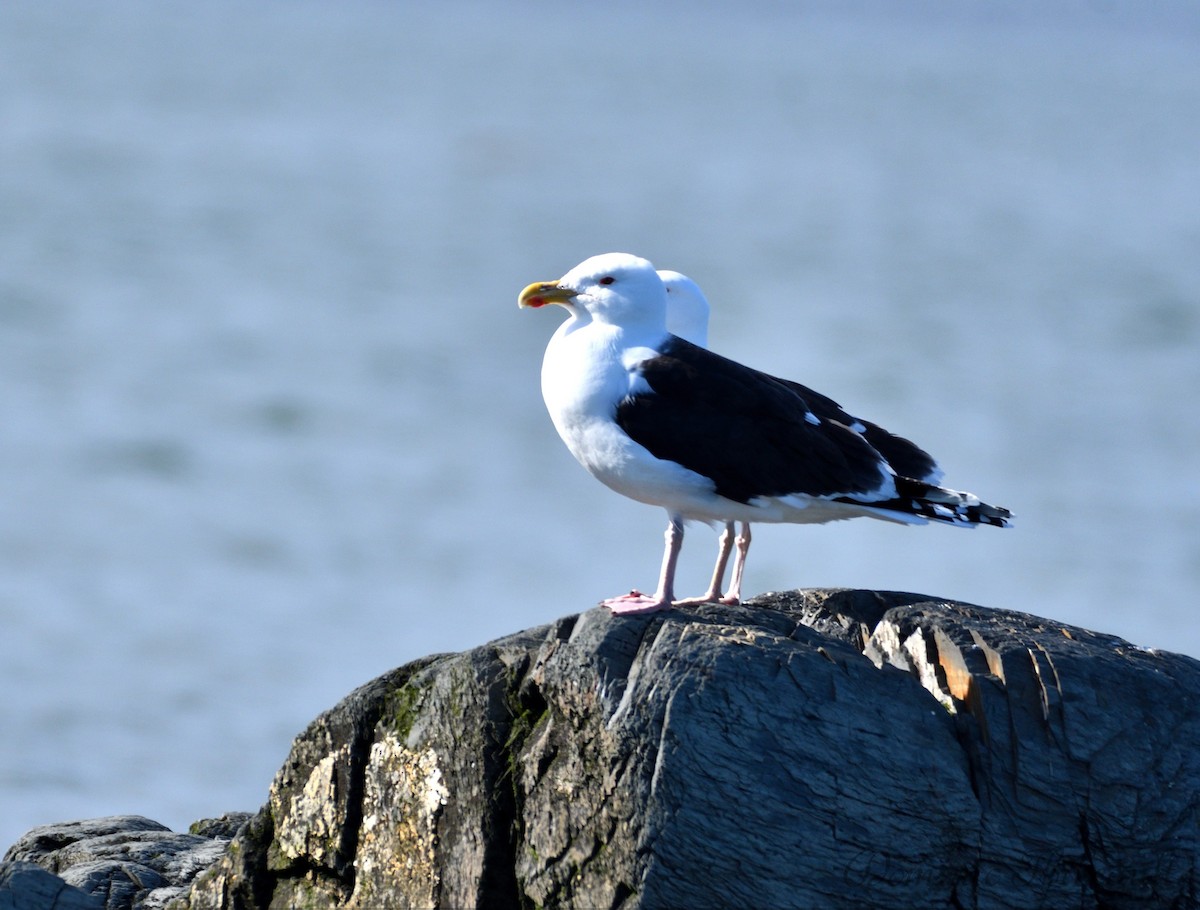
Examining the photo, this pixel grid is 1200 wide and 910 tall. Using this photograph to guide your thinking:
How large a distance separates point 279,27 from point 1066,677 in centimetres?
9172

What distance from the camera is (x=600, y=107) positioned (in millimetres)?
65688

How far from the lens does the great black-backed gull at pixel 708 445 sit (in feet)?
22.0

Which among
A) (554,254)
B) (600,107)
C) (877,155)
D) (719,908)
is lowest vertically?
(719,908)

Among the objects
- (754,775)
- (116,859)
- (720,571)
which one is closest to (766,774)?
(754,775)

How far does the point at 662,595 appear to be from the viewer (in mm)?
6336

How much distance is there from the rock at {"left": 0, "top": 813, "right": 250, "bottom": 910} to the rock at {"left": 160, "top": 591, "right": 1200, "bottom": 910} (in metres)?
0.77

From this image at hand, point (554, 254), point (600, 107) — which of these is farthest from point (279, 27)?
point (554, 254)

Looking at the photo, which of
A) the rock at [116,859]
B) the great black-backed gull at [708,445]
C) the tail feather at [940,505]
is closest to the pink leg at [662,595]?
the great black-backed gull at [708,445]

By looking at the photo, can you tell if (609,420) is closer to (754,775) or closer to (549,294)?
(549,294)

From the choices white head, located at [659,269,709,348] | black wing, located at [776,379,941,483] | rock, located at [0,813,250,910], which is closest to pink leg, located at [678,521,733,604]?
black wing, located at [776,379,941,483]

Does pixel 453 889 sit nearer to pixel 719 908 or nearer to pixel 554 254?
pixel 719 908

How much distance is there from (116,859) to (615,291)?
277 cm

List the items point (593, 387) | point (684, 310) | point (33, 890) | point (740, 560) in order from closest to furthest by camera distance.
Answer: point (33, 890) → point (593, 387) → point (740, 560) → point (684, 310)

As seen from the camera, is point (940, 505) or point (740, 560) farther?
point (740, 560)
